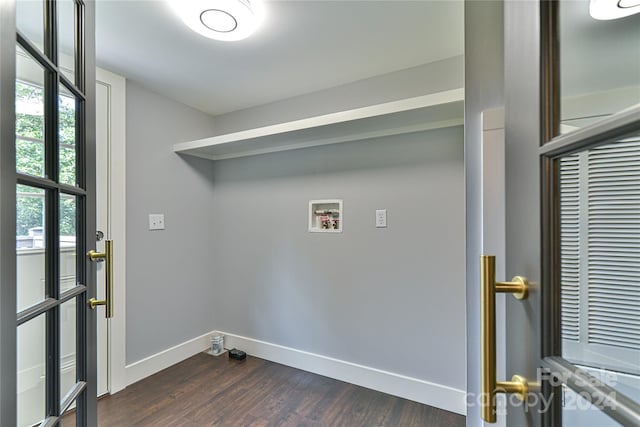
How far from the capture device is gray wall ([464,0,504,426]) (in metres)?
1.17

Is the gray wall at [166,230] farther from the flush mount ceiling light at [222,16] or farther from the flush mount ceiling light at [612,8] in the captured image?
the flush mount ceiling light at [612,8]

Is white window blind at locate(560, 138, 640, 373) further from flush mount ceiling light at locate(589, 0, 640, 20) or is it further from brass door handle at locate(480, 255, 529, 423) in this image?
flush mount ceiling light at locate(589, 0, 640, 20)

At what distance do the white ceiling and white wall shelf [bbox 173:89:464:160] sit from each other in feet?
1.20

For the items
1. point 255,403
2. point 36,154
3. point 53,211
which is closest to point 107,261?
point 53,211

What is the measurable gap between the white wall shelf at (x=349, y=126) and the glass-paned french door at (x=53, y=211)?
1.18m

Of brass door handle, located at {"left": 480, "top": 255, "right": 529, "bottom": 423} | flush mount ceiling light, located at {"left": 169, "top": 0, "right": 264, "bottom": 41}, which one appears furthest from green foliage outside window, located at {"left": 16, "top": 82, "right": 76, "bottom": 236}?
brass door handle, located at {"left": 480, "top": 255, "right": 529, "bottom": 423}

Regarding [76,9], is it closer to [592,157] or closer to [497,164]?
[592,157]

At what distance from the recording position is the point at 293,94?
237 cm

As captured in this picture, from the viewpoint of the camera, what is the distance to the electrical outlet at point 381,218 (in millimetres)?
2041

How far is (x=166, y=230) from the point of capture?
2402 mm

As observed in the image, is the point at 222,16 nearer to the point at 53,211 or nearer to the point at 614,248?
the point at 53,211

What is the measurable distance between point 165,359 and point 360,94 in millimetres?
2665

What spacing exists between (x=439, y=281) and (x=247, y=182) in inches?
71.8

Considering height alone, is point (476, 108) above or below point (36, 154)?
above
